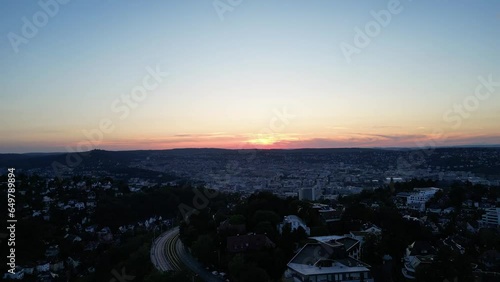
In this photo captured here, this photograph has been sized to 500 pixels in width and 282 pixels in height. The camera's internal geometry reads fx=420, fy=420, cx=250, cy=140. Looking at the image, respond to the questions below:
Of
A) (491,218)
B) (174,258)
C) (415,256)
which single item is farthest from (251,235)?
(491,218)

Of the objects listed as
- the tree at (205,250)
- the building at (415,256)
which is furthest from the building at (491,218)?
the tree at (205,250)

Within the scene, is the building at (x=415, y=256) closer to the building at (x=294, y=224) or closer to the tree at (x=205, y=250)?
the building at (x=294, y=224)

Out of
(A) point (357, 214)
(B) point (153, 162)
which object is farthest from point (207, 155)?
(A) point (357, 214)

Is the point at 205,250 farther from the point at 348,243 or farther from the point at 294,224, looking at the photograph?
the point at 348,243
